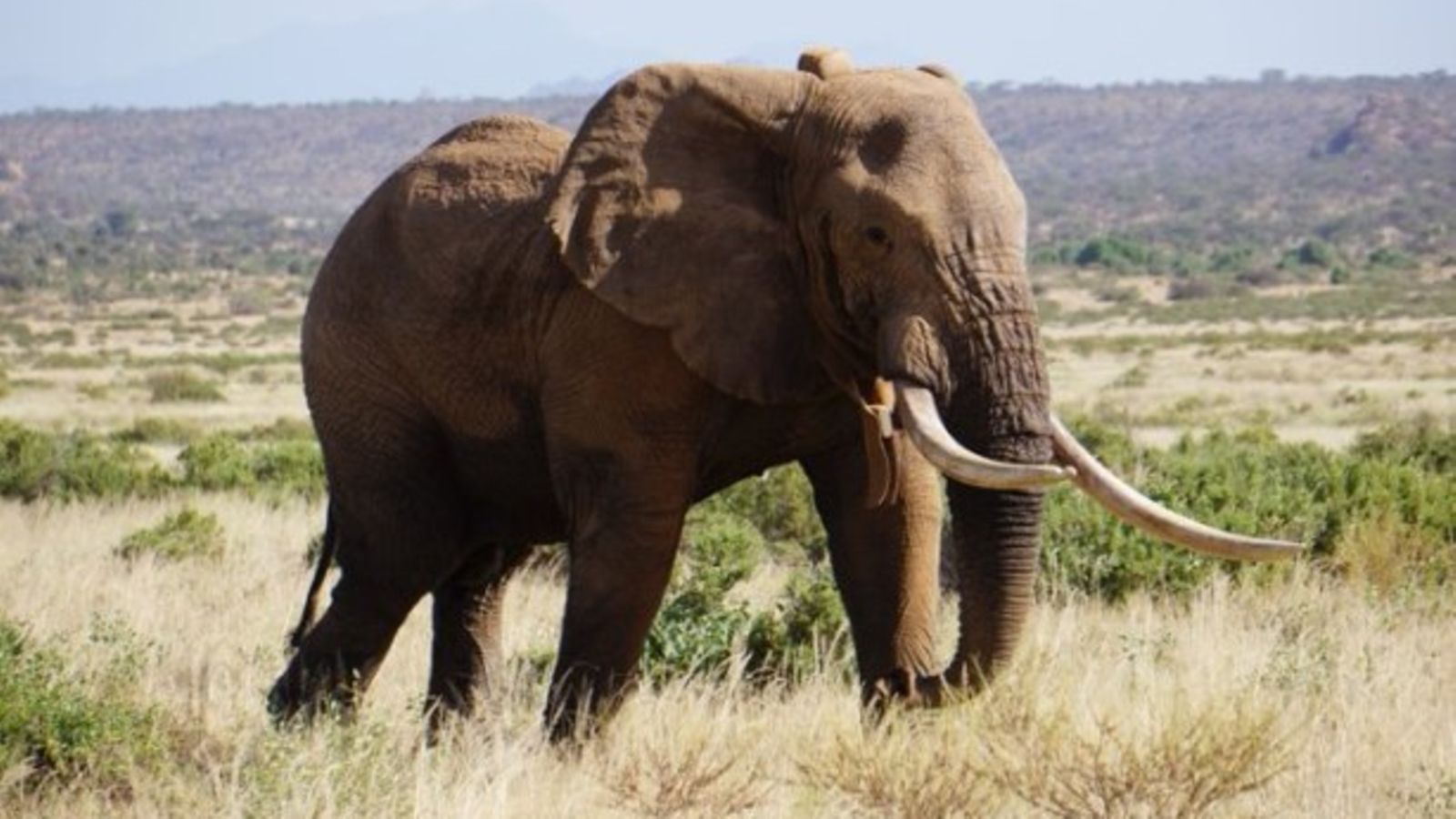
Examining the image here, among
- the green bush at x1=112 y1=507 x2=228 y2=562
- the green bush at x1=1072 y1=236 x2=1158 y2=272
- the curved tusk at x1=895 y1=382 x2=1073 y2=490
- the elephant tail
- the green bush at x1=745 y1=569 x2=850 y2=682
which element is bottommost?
the green bush at x1=1072 y1=236 x2=1158 y2=272

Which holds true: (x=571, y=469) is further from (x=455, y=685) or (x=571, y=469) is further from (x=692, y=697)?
(x=455, y=685)

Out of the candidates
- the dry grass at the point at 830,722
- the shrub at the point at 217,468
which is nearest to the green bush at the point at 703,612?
the dry grass at the point at 830,722

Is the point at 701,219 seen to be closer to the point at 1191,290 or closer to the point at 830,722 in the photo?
the point at 830,722

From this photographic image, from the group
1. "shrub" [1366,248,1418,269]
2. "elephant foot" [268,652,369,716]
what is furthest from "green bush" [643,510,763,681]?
"shrub" [1366,248,1418,269]

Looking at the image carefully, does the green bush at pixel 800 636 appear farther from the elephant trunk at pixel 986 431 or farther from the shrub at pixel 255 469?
the shrub at pixel 255 469

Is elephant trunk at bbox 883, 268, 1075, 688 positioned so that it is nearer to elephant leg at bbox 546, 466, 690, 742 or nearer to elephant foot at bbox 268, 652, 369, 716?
elephant leg at bbox 546, 466, 690, 742

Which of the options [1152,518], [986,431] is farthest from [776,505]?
[986,431]

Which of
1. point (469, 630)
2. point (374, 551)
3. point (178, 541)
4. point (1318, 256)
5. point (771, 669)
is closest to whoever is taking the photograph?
point (374, 551)

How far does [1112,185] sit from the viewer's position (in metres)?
174

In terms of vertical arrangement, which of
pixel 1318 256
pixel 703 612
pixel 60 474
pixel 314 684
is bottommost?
pixel 1318 256

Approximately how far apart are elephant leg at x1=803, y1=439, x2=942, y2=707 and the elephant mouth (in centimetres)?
70

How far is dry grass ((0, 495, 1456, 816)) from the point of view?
21.5 ft

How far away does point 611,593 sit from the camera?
7531 mm

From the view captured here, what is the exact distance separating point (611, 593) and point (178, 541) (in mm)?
6587
